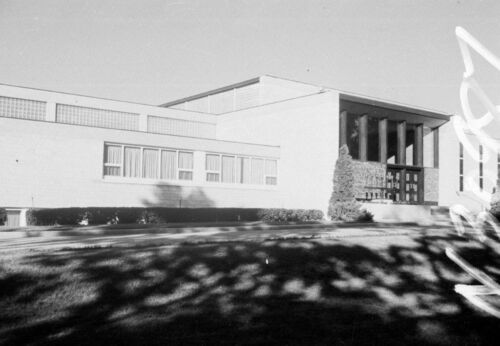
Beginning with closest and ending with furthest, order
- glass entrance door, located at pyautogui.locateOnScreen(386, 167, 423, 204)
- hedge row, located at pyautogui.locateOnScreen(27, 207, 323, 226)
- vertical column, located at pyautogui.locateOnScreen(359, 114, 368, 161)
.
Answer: hedge row, located at pyautogui.locateOnScreen(27, 207, 323, 226) < vertical column, located at pyautogui.locateOnScreen(359, 114, 368, 161) < glass entrance door, located at pyautogui.locateOnScreen(386, 167, 423, 204)

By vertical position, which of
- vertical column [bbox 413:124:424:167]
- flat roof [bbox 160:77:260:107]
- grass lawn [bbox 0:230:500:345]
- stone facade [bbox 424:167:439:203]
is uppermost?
flat roof [bbox 160:77:260:107]

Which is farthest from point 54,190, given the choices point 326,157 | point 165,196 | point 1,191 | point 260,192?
point 326,157

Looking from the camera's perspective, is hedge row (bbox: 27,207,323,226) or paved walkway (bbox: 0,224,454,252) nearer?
paved walkway (bbox: 0,224,454,252)

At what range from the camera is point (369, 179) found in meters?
35.2

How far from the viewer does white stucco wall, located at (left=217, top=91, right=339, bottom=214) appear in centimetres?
3122

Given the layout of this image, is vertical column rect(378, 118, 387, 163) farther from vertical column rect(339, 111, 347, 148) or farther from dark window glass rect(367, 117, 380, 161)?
vertical column rect(339, 111, 347, 148)

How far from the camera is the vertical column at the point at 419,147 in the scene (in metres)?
39.2

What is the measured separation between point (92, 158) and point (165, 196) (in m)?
4.18

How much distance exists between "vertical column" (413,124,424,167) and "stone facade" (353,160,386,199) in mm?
4560

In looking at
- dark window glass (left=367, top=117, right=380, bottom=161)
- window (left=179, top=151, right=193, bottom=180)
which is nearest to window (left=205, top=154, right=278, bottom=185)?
window (left=179, top=151, right=193, bottom=180)

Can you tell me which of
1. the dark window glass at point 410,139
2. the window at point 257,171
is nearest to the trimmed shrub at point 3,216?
the window at point 257,171

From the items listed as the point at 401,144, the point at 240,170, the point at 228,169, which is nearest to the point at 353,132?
the point at 401,144

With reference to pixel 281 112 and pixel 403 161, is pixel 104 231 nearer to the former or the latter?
pixel 281 112

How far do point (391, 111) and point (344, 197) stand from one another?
10.0 m
